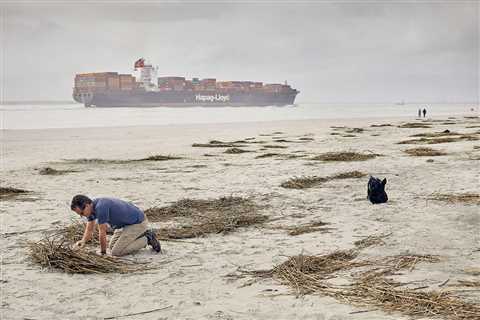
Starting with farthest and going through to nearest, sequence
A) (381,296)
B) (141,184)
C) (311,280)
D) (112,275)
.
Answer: (141,184) → (112,275) → (311,280) → (381,296)

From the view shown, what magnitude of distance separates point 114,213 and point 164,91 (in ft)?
436

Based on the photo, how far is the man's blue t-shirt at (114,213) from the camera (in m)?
5.76

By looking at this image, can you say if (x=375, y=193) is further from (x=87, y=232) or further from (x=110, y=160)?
(x=110, y=160)

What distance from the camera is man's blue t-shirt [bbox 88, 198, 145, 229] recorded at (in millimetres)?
5762

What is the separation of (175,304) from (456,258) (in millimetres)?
3384

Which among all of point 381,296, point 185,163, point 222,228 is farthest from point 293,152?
point 381,296

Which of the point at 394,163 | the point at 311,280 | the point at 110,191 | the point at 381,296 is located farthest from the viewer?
the point at 394,163

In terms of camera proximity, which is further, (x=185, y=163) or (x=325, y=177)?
(x=185, y=163)

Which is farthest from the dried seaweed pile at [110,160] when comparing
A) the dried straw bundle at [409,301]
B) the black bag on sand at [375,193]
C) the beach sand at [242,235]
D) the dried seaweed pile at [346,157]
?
the dried straw bundle at [409,301]

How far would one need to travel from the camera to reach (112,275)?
18.1ft

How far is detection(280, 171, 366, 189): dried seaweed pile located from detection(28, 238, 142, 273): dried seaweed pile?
5.81 meters

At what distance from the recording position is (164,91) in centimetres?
13588

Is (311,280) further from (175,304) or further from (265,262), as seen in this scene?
(175,304)

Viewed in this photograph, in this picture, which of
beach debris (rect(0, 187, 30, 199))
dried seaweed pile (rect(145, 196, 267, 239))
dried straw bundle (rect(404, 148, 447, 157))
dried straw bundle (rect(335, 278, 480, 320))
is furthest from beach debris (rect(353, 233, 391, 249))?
dried straw bundle (rect(404, 148, 447, 157))
